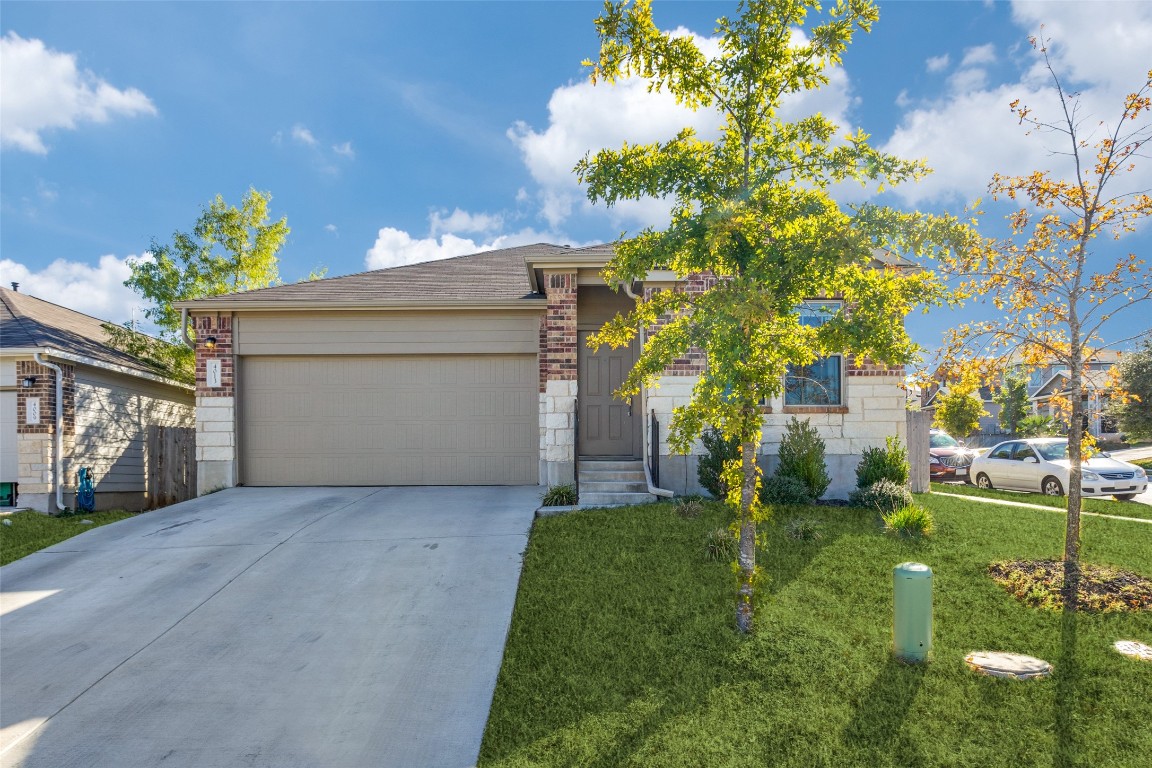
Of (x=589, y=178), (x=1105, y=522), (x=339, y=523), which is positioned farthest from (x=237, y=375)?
(x=1105, y=522)

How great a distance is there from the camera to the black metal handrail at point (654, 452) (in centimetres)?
1049

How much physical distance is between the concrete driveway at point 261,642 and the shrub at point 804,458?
391cm

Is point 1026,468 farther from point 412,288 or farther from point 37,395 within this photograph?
point 37,395

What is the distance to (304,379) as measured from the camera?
12.5 meters

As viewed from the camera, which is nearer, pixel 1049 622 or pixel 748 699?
pixel 748 699

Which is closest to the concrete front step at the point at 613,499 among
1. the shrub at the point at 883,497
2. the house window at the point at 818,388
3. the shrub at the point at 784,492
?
the shrub at the point at 784,492

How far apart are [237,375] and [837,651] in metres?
10.9

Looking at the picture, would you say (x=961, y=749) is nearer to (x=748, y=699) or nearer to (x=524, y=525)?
(x=748, y=699)

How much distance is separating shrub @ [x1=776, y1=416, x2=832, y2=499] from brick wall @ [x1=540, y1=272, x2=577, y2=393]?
3422 millimetres

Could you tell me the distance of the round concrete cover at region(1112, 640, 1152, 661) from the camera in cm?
528

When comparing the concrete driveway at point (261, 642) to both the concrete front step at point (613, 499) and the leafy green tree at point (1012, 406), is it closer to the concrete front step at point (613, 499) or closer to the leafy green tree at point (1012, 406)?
the concrete front step at point (613, 499)

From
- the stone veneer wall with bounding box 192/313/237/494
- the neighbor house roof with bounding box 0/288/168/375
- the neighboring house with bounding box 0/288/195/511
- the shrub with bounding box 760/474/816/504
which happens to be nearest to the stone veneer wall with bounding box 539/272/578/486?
the shrub with bounding box 760/474/816/504

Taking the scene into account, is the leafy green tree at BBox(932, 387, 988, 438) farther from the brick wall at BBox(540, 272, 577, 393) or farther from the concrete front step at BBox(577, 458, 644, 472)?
the brick wall at BBox(540, 272, 577, 393)

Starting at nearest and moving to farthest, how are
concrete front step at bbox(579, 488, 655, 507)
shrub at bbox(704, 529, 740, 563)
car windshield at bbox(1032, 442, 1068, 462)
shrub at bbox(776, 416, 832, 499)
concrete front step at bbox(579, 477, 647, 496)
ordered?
1. shrub at bbox(704, 529, 740, 563)
2. concrete front step at bbox(579, 488, 655, 507)
3. shrub at bbox(776, 416, 832, 499)
4. concrete front step at bbox(579, 477, 647, 496)
5. car windshield at bbox(1032, 442, 1068, 462)
